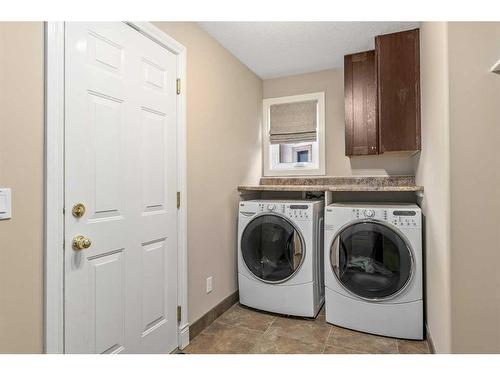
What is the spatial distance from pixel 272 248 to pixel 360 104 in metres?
1.56

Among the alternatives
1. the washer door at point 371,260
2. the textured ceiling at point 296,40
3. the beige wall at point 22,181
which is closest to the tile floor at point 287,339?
the washer door at point 371,260

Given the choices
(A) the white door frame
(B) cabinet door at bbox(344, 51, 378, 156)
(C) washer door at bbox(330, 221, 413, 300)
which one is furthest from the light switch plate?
(B) cabinet door at bbox(344, 51, 378, 156)

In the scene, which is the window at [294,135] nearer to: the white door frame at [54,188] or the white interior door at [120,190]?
the white interior door at [120,190]

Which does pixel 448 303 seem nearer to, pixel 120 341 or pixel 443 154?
pixel 443 154

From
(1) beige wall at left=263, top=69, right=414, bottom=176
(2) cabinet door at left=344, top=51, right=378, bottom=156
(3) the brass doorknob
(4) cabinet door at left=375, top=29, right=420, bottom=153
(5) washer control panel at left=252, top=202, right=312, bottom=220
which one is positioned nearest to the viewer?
(3) the brass doorknob

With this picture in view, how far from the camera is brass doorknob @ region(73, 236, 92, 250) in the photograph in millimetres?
1254

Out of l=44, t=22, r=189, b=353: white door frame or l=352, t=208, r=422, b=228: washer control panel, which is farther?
l=352, t=208, r=422, b=228: washer control panel

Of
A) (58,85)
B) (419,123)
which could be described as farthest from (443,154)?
(58,85)

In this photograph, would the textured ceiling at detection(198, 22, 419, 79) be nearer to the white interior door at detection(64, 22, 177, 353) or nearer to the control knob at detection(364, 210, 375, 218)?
the white interior door at detection(64, 22, 177, 353)

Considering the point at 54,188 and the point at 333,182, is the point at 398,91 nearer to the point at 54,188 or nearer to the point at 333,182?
the point at 333,182

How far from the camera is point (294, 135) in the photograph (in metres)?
3.26

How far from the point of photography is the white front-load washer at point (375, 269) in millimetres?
1958

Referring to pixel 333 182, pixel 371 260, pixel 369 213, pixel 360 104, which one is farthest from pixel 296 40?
pixel 371 260

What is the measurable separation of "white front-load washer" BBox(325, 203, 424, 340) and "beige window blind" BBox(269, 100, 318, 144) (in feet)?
4.05
